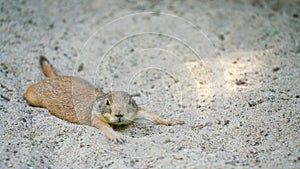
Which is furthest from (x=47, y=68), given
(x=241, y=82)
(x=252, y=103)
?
(x=252, y=103)

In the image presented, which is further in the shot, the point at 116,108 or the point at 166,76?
the point at 166,76

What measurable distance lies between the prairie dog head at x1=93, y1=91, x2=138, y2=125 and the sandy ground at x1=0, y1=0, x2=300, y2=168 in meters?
0.18

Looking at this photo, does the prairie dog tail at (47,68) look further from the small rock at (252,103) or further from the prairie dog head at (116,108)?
the small rock at (252,103)

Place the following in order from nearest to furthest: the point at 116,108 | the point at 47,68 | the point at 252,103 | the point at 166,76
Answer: the point at 116,108 → the point at 252,103 → the point at 47,68 → the point at 166,76

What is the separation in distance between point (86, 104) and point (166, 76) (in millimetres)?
1362

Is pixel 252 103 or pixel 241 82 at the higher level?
pixel 241 82

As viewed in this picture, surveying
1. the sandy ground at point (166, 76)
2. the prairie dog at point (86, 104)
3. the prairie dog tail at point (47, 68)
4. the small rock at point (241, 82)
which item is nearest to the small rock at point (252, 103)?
the sandy ground at point (166, 76)

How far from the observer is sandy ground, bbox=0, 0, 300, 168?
12.6 ft

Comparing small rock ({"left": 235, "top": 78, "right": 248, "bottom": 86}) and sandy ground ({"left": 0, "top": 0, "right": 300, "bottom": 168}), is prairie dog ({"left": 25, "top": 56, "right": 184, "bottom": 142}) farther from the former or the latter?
small rock ({"left": 235, "top": 78, "right": 248, "bottom": 86})

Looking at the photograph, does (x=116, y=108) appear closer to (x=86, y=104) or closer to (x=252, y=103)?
(x=86, y=104)

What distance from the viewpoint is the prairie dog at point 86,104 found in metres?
4.35

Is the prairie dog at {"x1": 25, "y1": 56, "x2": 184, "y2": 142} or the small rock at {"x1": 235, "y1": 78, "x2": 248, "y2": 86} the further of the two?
the small rock at {"x1": 235, "y1": 78, "x2": 248, "y2": 86}

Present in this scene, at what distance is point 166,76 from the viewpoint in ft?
18.5

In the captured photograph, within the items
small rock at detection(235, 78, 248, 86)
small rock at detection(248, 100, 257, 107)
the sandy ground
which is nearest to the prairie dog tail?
the sandy ground
